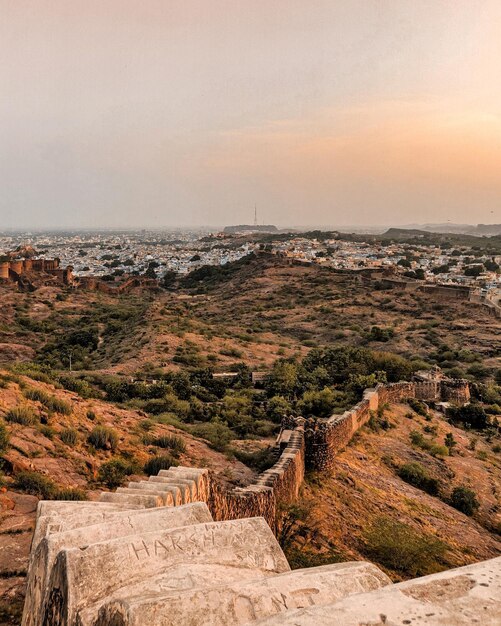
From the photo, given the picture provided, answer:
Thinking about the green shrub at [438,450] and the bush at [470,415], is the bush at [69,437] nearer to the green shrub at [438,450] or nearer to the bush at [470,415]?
the green shrub at [438,450]

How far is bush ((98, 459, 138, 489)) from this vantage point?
723 centimetres

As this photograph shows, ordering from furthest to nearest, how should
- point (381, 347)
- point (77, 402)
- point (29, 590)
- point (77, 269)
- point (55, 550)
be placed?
point (77, 269), point (381, 347), point (77, 402), point (29, 590), point (55, 550)

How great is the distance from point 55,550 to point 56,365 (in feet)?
74.9

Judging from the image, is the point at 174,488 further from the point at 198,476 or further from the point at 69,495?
the point at 69,495

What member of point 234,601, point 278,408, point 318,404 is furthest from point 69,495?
point 318,404

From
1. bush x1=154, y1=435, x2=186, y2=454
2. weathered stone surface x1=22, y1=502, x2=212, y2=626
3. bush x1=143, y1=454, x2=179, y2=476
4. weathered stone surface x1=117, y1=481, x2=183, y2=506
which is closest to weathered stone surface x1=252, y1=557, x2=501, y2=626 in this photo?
weathered stone surface x1=22, y1=502, x2=212, y2=626

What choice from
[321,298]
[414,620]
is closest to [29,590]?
[414,620]

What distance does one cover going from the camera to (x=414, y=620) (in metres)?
1.70

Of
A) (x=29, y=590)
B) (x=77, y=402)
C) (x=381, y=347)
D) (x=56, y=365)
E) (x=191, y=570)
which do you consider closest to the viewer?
(x=191, y=570)

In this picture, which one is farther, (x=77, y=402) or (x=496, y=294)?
(x=496, y=294)

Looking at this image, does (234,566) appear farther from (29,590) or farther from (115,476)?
(115,476)

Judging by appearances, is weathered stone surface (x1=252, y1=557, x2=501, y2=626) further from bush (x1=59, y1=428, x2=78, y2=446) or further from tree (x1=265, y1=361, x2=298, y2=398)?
tree (x1=265, y1=361, x2=298, y2=398)

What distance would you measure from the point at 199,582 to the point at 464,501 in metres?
9.68

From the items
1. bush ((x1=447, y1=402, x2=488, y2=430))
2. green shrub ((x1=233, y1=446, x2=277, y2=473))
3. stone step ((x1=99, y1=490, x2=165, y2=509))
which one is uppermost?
stone step ((x1=99, y1=490, x2=165, y2=509))
